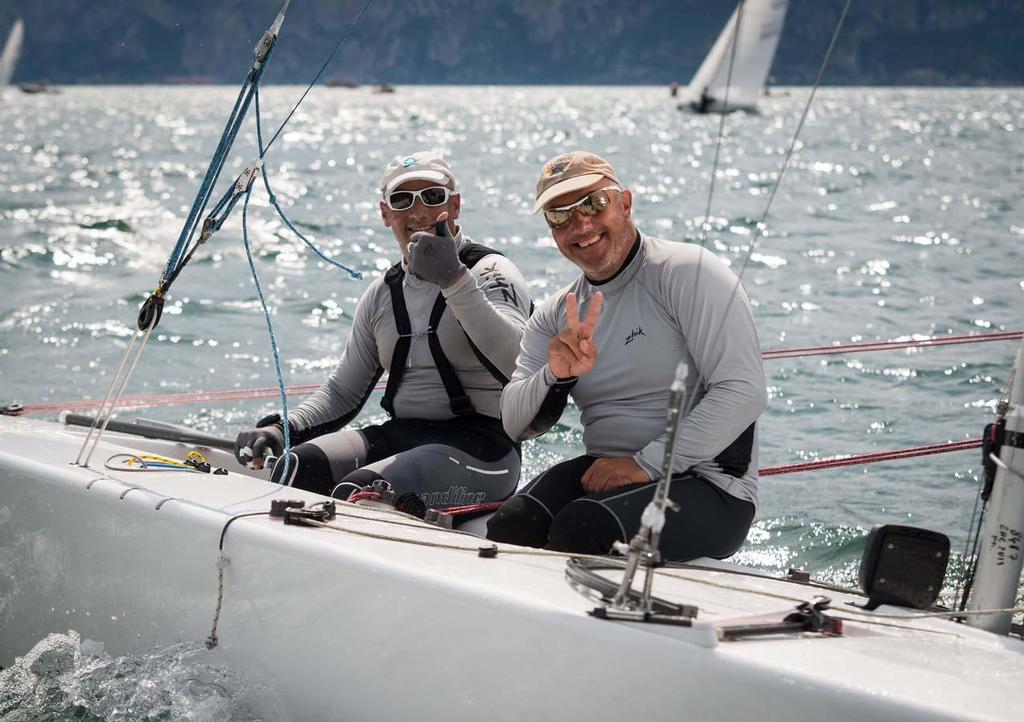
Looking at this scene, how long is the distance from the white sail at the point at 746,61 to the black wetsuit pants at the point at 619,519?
29626mm

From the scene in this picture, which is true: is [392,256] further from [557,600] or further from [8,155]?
[8,155]

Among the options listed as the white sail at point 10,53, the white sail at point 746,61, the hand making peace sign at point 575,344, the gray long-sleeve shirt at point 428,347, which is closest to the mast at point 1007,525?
the hand making peace sign at point 575,344

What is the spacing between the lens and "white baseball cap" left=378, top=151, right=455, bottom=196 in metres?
2.91

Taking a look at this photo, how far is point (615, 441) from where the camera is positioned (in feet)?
8.02

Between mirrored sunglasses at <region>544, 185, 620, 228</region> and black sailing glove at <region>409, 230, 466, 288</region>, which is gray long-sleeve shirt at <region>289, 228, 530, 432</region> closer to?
black sailing glove at <region>409, 230, 466, 288</region>

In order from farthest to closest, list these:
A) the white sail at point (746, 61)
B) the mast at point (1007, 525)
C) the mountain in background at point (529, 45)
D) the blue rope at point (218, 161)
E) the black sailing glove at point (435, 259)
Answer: the mountain in background at point (529, 45)
the white sail at point (746, 61)
the black sailing glove at point (435, 259)
the blue rope at point (218, 161)
the mast at point (1007, 525)

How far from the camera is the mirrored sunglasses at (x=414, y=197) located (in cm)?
292

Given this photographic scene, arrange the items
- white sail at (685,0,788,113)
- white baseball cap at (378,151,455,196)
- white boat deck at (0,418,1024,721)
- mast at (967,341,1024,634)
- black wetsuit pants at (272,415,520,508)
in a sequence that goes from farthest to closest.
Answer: white sail at (685,0,788,113) < white baseball cap at (378,151,455,196) < black wetsuit pants at (272,415,520,508) < mast at (967,341,1024,634) < white boat deck at (0,418,1024,721)

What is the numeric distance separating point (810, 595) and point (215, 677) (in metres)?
1.04

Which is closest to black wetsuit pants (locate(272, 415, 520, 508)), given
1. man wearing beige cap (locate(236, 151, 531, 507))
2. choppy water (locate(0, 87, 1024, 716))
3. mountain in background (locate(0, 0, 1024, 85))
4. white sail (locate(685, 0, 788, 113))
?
man wearing beige cap (locate(236, 151, 531, 507))

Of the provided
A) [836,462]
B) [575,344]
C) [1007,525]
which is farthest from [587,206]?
[836,462]

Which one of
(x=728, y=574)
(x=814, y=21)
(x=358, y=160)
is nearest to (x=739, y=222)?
(x=358, y=160)

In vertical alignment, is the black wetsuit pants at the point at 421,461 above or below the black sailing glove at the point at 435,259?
below

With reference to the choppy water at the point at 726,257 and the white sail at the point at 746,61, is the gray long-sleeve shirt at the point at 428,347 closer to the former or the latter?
the choppy water at the point at 726,257
